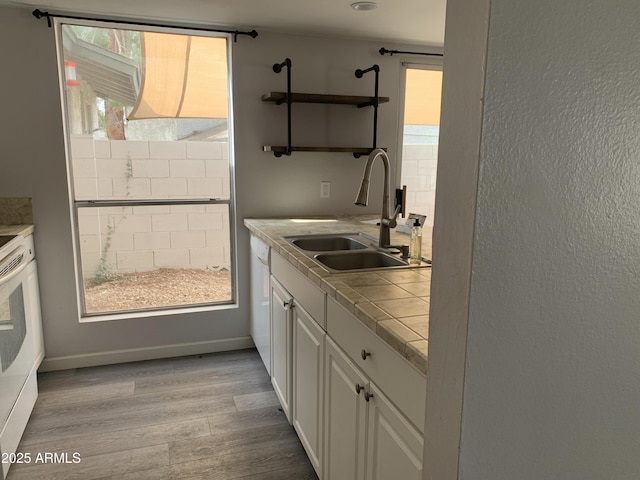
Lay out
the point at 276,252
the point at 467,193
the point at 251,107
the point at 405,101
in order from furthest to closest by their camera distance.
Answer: the point at 405,101, the point at 251,107, the point at 276,252, the point at 467,193

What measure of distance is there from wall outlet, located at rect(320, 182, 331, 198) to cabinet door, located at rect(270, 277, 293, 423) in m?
1.04

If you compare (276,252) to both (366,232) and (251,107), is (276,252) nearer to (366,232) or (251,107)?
(366,232)

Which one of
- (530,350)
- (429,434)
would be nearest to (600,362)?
(530,350)

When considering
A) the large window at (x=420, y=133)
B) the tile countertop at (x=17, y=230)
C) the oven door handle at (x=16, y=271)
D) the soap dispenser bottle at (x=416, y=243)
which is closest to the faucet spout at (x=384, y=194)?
the soap dispenser bottle at (x=416, y=243)

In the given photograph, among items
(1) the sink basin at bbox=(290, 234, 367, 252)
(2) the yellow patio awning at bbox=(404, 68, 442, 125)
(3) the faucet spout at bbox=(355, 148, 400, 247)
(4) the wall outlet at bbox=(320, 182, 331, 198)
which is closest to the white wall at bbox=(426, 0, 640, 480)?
(3) the faucet spout at bbox=(355, 148, 400, 247)

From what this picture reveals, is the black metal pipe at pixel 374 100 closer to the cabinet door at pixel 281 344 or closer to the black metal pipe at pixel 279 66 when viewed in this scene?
the black metal pipe at pixel 279 66

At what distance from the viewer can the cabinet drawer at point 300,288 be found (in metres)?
1.77

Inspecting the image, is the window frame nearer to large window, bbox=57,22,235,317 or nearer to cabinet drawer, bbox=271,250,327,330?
large window, bbox=57,22,235,317

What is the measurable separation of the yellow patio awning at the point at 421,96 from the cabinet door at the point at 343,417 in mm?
2375

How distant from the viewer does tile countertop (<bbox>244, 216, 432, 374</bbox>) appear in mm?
1123

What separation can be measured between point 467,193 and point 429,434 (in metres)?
0.46

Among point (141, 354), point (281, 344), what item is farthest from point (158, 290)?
point (281, 344)

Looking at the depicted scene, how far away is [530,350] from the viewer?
2.70ft

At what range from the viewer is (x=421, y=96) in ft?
11.7
